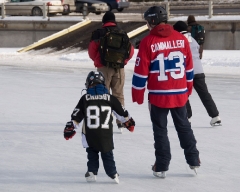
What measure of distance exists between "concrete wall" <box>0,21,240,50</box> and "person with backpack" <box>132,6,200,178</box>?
15682mm

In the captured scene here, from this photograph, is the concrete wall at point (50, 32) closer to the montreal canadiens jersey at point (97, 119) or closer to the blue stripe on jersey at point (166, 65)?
the blue stripe on jersey at point (166, 65)

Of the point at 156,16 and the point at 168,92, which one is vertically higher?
the point at 156,16

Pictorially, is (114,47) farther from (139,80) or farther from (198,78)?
(139,80)

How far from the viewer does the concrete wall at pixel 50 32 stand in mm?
21859

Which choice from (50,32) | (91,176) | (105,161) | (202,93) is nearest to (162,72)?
(105,161)

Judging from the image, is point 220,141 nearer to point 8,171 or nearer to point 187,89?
point 187,89

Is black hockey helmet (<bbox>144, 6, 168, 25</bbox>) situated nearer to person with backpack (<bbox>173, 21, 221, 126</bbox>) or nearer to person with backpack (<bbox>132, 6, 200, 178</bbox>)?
person with backpack (<bbox>132, 6, 200, 178</bbox>)

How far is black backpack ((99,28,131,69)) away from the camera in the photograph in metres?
8.55

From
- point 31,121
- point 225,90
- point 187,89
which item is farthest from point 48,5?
point 187,89

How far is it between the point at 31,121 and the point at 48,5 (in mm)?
17858

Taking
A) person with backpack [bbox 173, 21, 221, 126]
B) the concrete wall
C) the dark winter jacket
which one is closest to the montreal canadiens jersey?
the dark winter jacket

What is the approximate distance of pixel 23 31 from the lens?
2572 centimetres

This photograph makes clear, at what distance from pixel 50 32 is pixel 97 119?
19364mm

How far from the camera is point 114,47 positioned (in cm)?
858
